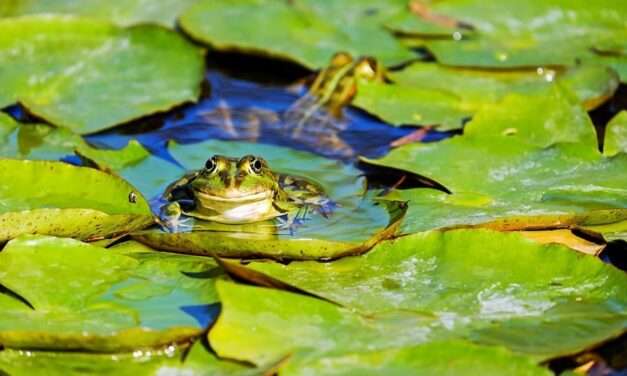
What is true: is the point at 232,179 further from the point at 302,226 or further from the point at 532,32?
the point at 532,32

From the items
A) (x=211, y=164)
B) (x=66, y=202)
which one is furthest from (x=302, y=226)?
(x=66, y=202)

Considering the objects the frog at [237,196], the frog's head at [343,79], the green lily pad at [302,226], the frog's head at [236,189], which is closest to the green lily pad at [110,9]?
the frog's head at [343,79]

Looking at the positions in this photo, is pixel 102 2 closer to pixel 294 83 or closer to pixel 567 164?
pixel 294 83

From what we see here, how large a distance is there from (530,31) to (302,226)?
96.7 inches

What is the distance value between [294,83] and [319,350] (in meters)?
2.92

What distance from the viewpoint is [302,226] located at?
418 centimetres

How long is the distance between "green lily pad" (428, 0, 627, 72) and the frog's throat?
1797 mm

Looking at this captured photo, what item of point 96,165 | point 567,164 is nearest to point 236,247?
point 96,165

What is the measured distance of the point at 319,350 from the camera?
313 cm

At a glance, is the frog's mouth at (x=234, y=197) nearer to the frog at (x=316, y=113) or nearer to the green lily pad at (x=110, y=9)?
the frog at (x=316, y=113)

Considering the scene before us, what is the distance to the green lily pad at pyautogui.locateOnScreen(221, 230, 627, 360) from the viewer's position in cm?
322

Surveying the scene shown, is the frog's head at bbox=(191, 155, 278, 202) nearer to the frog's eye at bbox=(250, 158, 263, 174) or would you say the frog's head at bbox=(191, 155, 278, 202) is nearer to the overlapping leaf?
the frog's eye at bbox=(250, 158, 263, 174)

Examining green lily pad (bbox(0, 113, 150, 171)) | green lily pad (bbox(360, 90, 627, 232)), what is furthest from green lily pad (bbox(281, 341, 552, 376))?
green lily pad (bbox(0, 113, 150, 171))

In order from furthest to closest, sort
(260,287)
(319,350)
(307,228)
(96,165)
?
(96,165) → (307,228) → (260,287) → (319,350)
